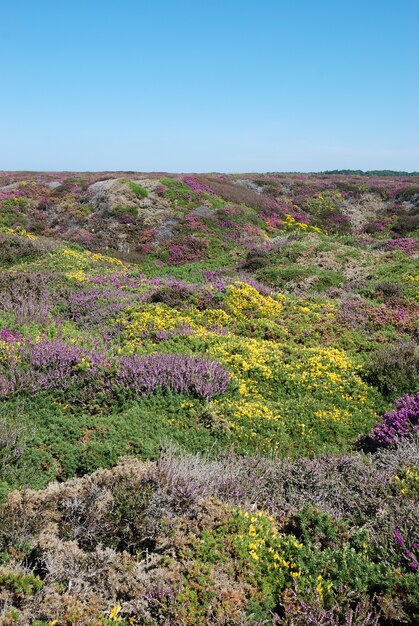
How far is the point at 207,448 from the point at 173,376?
211 cm

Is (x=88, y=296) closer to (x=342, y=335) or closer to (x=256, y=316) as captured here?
(x=256, y=316)

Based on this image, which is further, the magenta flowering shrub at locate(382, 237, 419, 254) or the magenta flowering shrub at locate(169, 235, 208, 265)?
the magenta flowering shrub at locate(169, 235, 208, 265)

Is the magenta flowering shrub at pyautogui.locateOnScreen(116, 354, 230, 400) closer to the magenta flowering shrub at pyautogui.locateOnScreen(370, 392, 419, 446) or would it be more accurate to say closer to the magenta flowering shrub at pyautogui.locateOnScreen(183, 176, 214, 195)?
the magenta flowering shrub at pyautogui.locateOnScreen(370, 392, 419, 446)

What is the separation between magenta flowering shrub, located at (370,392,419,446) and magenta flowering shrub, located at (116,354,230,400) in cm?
325

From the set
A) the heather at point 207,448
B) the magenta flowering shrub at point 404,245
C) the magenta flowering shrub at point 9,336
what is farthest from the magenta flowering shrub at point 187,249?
the magenta flowering shrub at point 9,336

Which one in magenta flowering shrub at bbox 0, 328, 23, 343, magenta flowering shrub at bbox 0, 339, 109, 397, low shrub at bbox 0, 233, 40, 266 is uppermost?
low shrub at bbox 0, 233, 40, 266

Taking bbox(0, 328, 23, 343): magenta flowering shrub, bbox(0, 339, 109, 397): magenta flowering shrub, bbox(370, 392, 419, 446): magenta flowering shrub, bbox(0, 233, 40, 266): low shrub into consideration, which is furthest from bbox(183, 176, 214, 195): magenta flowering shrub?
bbox(370, 392, 419, 446): magenta flowering shrub

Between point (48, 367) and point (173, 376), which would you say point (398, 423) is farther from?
point (48, 367)

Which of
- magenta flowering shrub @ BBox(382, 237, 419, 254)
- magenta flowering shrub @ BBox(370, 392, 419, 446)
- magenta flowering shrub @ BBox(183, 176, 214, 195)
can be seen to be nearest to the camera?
magenta flowering shrub @ BBox(370, 392, 419, 446)

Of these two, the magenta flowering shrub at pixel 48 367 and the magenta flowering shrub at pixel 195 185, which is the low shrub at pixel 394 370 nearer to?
the magenta flowering shrub at pixel 48 367

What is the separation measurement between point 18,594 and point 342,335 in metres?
11.1

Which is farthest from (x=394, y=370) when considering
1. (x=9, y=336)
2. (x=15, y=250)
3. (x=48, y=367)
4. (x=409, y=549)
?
(x=15, y=250)

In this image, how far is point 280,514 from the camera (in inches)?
226

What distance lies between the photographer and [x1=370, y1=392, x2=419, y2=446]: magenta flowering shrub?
7.89m
